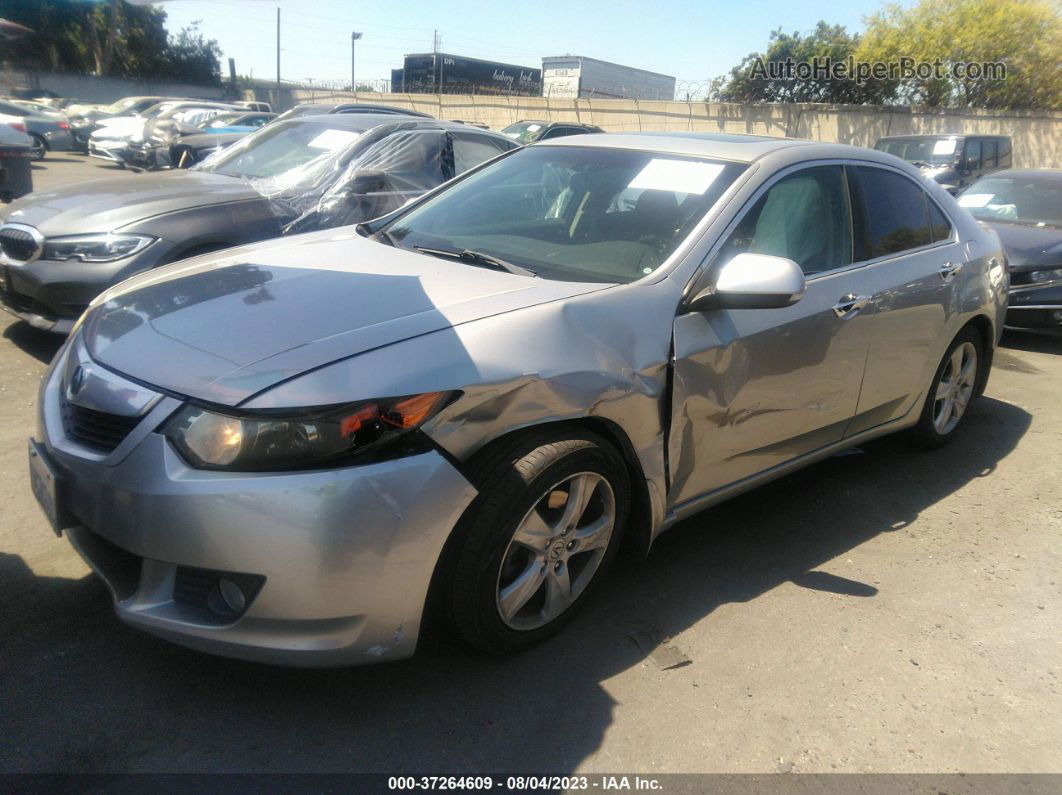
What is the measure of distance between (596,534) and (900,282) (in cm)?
204

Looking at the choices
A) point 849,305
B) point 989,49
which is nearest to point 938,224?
point 849,305

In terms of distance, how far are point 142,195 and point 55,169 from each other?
16950mm

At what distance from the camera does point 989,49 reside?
32844 mm

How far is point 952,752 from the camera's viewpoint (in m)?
2.44

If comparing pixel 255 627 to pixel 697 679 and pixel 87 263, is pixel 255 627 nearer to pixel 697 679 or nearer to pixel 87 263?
pixel 697 679

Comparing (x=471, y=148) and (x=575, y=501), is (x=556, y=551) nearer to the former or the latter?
(x=575, y=501)

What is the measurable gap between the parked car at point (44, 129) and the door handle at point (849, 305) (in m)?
23.3

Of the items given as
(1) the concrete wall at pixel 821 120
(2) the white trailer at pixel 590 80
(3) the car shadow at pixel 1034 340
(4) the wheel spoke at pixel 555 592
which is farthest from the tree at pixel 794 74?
(4) the wheel spoke at pixel 555 592

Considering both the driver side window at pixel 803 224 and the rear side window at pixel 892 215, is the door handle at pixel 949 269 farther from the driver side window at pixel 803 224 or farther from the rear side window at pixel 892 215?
the driver side window at pixel 803 224

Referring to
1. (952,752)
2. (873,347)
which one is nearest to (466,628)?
(952,752)

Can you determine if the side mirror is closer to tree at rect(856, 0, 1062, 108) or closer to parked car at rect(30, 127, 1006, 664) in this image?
parked car at rect(30, 127, 1006, 664)

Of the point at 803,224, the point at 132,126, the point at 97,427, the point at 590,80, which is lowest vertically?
the point at 97,427

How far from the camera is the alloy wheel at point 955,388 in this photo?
178 inches

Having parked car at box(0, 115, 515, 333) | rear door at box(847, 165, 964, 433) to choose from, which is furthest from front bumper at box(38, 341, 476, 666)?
parked car at box(0, 115, 515, 333)
